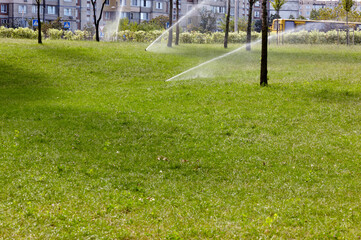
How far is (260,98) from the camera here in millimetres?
17031

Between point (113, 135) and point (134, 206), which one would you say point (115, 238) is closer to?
point (134, 206)

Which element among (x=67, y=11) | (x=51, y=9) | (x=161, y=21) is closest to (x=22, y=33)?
(x=51, y=9)

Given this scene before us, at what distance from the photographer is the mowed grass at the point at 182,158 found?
7086 millimetres

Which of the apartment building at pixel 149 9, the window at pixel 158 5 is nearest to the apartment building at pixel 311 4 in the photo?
the apartment building at pixel 149 9

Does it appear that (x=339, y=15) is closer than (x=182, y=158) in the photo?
No

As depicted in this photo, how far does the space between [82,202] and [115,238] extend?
1.68 m

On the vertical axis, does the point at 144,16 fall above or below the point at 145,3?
below

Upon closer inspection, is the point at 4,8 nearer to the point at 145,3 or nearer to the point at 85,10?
the point at 85,10

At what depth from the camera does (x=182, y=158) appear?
1080cm

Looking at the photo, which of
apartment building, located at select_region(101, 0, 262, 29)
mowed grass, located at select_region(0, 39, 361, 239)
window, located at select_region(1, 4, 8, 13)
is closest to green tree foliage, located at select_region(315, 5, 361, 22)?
apartment building, located at select_region(101, 0, 262, 29)

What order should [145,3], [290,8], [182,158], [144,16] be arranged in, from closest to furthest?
A: [182,158] < [145,3] < [144,16] < [290,8]

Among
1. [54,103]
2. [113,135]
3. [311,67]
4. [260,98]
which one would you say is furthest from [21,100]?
[311,67]

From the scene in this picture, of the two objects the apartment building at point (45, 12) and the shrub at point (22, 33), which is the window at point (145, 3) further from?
the shrub at point (22, 33)

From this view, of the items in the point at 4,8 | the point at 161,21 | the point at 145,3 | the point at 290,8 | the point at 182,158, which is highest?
the point at 290,8
